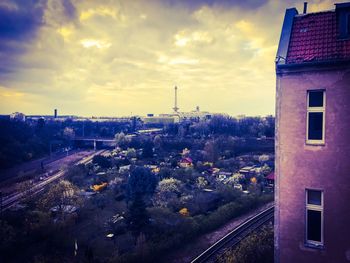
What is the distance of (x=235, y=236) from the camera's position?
1725 cm

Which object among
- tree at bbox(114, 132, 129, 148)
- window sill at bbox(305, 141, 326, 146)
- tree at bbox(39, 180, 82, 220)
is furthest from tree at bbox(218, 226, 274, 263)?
tree at bbox(114, 132, 129, 148)

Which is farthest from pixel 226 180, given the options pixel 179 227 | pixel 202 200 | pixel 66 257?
pixel 66 257

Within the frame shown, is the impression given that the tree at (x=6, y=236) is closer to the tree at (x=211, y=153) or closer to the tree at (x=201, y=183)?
the tree at (x=201, y=183)

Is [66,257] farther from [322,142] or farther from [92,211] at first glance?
[322,142]

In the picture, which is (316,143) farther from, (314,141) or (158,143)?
(158,143)

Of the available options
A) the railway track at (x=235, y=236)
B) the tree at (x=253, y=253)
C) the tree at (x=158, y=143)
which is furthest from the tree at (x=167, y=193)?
the tree at (x=158, y=143)

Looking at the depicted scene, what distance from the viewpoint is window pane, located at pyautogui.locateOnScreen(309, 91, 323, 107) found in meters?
5.57

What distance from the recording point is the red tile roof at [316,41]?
5500 mm

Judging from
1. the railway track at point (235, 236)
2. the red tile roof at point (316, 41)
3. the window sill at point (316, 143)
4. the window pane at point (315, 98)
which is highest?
the red tile roof at point (316, 41)

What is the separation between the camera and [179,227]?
18297mm

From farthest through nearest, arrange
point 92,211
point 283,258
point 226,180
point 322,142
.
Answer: point 226,180 < point 92,211 < point 283,258 < point 322,142

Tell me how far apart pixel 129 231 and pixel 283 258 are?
1513 cm

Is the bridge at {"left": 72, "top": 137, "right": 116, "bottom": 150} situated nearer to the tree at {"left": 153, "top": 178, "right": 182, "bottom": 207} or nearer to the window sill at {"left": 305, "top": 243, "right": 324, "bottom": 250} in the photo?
the tree at {"left": 153, "top": 178, "right": 182, "bottom": 207}

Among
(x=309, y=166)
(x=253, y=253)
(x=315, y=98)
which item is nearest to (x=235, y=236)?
(x=253, y=253)
